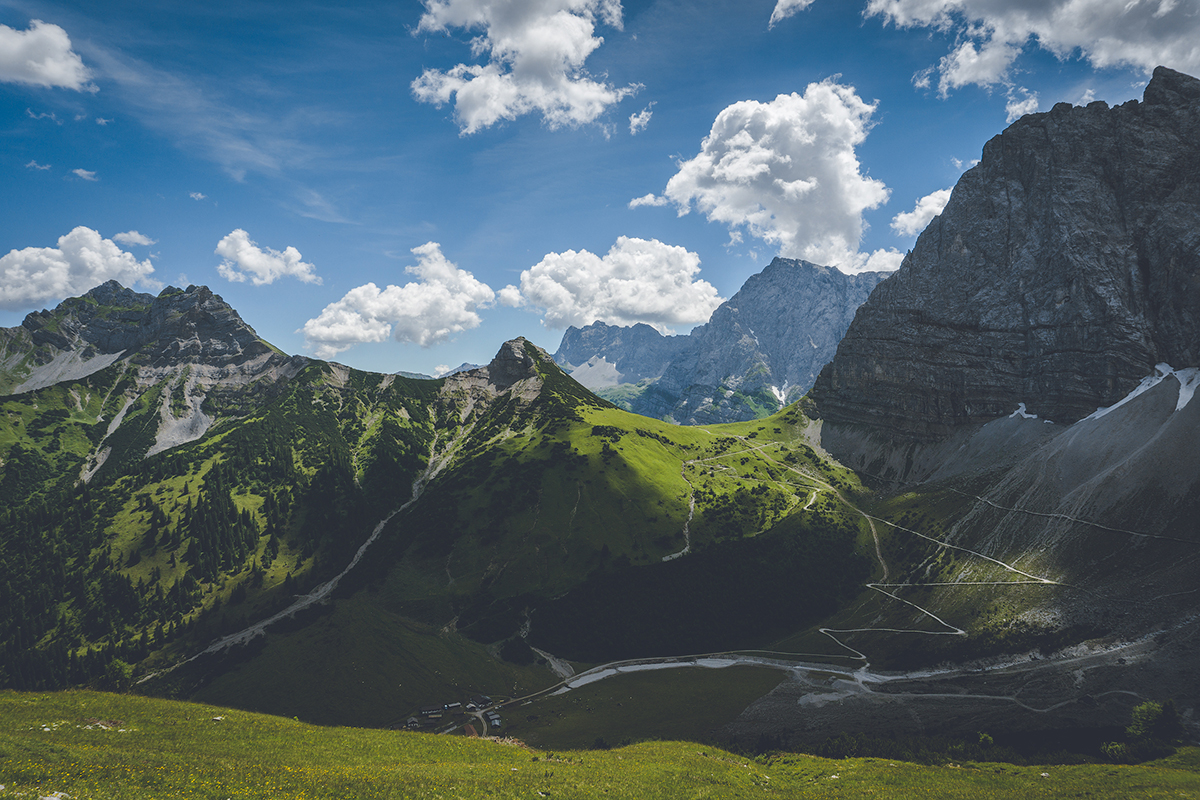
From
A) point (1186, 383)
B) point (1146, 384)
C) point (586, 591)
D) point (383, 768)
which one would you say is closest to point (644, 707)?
point (586, 591)

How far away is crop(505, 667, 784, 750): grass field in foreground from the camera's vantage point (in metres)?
96.4

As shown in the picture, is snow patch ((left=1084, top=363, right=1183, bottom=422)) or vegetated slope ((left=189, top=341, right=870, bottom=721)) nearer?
vegetated slope ((left=189, top=341, right=870, bottom=721))

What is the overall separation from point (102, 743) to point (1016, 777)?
9942 cm

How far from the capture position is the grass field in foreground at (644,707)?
96375 mm

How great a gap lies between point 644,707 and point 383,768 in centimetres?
7245

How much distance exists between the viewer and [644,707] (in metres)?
110

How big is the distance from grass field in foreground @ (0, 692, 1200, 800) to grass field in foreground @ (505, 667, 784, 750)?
48.1 ft

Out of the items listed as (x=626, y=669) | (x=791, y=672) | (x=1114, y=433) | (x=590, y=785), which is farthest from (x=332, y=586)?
(x=1114, y=433)

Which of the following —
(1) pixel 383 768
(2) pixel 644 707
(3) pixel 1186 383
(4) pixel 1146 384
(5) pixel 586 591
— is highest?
(4) pixel 1146 384

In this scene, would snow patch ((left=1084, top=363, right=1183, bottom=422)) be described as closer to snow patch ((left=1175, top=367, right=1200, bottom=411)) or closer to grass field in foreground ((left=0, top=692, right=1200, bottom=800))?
snow patch ((left=1175, top=367, right=1200, bottom=411))

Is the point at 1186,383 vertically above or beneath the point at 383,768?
above

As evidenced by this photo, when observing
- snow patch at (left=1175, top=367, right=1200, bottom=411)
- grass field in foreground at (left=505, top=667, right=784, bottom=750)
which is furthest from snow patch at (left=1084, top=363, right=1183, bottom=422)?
grass field in foreground at (left=505, top=667, right=784, bottom=750)

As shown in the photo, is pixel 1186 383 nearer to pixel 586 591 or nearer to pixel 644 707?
pixel 644 707

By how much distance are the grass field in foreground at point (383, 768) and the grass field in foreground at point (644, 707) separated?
48.1ft
